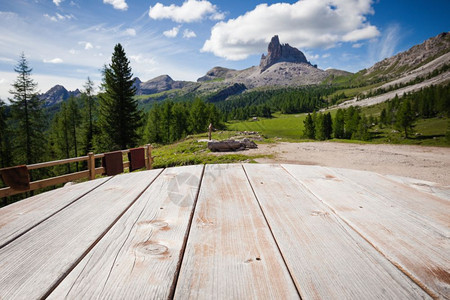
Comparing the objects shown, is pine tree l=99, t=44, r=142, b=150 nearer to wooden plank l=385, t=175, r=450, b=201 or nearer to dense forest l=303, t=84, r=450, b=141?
wooden plank l=385, t=175, r=450, b=201

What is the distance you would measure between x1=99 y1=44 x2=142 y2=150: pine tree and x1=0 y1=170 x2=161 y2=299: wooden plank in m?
27.1

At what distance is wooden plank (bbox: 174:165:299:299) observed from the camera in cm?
56

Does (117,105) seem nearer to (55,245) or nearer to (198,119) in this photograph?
(198,119)

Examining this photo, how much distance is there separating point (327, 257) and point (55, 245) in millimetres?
940

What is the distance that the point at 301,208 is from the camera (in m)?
1.10

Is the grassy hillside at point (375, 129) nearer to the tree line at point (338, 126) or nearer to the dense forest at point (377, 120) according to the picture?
the dense forest at point (377, 120)

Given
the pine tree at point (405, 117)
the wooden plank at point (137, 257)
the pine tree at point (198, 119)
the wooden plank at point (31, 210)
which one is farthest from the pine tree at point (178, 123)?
the wooden plank at point (137, 257)

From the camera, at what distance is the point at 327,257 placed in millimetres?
701

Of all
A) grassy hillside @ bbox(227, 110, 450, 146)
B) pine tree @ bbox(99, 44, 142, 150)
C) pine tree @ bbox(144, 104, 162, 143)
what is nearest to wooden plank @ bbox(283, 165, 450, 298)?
pine tree @ bbox(99, 44, 142, 150)

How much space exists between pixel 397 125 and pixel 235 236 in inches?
2536

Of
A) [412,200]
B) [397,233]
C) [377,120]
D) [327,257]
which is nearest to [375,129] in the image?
[377,120]

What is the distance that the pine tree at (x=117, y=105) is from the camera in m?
25.7

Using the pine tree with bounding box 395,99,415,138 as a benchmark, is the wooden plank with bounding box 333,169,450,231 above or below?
below

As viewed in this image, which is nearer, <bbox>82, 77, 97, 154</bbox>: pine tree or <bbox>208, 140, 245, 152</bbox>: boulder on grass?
<bbox>208, 140, 245, 152</bbox>: boulder on grass
